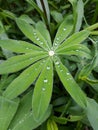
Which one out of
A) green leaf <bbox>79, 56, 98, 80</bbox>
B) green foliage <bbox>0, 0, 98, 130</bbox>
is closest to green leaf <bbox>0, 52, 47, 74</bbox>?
green foliage <bbox>0, 0, 98, 130</bbox>

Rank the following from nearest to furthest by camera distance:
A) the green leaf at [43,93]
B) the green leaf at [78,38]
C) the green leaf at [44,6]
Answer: the green leaf at [43,93]
the green leaf at [78,38]
the green leaf at [44,6]

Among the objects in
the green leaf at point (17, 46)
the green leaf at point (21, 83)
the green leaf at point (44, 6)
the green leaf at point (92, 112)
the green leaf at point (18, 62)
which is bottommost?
the green leaf at point (92, 112)

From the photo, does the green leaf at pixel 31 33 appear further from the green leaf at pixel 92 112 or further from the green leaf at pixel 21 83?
the green leaf at pixel 92 112

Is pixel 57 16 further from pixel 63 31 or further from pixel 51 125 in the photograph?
pixel 51 125

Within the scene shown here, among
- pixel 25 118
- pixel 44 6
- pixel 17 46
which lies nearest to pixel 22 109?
pixel 25 118

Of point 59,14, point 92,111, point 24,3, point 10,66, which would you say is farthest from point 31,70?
point 24,3

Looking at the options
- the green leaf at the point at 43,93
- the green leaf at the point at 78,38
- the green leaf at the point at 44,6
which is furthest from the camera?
the green leaf at the point at 44,6

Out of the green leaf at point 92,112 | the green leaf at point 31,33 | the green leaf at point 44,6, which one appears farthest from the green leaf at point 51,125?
the green leaf at point 44,6
